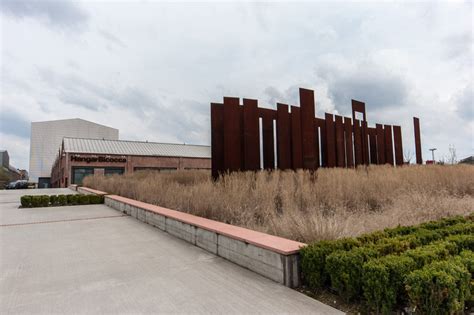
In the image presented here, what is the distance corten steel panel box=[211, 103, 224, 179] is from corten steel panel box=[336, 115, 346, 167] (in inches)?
209

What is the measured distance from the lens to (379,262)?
232 centimetres

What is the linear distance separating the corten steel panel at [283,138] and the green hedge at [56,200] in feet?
24.5

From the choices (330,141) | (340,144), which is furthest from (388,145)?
(330,141)

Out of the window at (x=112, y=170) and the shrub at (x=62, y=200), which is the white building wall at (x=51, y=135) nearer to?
the window at (x=112, y=170)

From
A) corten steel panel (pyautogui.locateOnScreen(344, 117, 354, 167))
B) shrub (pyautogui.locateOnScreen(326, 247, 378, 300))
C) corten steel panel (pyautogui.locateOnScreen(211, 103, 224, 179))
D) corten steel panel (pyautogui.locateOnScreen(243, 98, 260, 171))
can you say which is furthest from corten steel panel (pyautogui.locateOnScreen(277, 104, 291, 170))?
shrub (pyautogui.locateOnScreen(326, 247, 378, 300))

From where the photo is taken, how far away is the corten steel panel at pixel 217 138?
8.22 meters

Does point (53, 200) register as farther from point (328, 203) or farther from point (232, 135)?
point (328, 203)

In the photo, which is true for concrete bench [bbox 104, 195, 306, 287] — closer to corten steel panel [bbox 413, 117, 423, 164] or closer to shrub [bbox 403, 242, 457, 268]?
shrub [bbox 403, 242, 457, 268]

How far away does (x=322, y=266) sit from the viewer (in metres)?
2.70

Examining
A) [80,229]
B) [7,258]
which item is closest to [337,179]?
[80,229]

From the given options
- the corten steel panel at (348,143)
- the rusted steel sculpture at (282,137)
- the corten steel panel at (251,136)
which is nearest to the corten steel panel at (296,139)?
the rusted steel sculpture at (282,137)

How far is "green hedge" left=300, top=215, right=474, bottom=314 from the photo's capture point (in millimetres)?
2188

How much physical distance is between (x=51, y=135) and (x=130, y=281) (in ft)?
246

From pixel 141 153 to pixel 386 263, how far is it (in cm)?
3491
